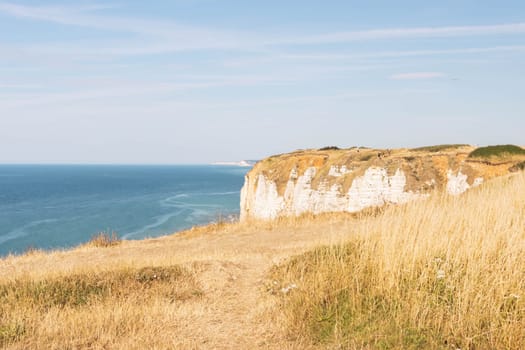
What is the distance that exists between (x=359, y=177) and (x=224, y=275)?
20.9 metres

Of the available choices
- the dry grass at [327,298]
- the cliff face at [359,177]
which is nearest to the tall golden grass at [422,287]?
the dry grass at [327,298]

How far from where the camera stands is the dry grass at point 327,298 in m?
6.07

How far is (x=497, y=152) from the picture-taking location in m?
25.7

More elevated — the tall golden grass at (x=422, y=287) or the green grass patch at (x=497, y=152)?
the green grass patch at (x=497, y=152)

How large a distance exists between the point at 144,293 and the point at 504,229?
7.17m

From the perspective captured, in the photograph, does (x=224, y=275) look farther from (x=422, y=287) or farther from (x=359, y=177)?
(x=359, y=177)

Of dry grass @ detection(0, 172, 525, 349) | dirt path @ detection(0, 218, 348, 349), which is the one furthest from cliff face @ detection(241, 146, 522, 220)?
dry grass @ detection(0, 172, 525, 349)

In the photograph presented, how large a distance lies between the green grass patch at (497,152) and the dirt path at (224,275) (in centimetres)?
1212

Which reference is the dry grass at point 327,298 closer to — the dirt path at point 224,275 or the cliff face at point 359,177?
the dirt path at point 224,275

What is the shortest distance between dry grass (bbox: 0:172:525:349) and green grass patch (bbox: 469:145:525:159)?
55.4 ft

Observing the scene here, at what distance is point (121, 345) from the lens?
6.31 m

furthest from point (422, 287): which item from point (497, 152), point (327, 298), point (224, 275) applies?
point (497, 152)

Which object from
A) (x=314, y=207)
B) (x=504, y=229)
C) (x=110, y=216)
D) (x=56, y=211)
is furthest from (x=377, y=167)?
(x=56, y=211)

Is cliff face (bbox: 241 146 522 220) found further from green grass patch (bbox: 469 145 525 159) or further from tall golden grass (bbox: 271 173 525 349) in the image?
tall golden grass (bbox: 271 173 525 349)
